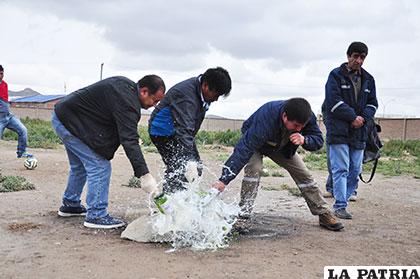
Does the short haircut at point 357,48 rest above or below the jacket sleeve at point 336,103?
above

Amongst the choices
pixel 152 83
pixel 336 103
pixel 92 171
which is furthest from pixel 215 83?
pixel 336 103

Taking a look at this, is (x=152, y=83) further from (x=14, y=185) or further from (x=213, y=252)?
(x=14, y=185)

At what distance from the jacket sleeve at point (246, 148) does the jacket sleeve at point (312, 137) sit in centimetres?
42

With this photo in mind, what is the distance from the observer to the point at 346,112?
5.71m

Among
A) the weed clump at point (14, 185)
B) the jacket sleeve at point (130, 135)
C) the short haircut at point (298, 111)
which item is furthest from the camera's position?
the weed clump at point (14, 185)

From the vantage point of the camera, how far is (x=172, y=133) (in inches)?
202

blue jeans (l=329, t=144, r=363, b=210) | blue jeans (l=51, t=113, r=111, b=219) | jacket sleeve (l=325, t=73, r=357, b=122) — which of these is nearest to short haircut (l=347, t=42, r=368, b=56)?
jacket sleeve (l=325, t=73, r=357, b=122)

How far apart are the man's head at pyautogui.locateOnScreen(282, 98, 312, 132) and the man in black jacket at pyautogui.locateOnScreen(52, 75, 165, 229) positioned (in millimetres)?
1212

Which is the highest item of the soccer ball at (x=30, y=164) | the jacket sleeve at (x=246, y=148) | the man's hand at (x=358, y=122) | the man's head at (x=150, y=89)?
the man's head at (x=150, y=89)

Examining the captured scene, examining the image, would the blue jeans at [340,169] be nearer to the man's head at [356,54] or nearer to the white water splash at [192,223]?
the man's head at [356,54]

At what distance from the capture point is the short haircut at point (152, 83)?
4746 mm

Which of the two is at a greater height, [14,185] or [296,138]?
[296,138]

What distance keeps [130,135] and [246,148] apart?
1.08 m

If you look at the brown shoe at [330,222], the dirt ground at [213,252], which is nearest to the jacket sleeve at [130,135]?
the dirt ground at [213,252]
